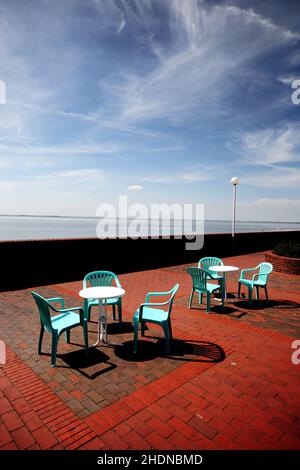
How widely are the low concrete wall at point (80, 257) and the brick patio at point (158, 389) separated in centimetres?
390

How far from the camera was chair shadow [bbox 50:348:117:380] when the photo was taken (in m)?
3.66

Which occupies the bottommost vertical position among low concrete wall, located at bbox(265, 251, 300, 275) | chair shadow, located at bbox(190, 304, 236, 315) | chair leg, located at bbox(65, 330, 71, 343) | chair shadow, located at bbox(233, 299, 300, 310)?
chair shadow, located at bbox(233, 299, 300, 310)

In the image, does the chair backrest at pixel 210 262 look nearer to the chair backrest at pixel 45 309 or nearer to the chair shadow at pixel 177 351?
the chair shadow at pixel 177 351

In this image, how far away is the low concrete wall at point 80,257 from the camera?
8.88 metres

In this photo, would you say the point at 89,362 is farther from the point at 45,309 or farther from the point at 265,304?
the point at 265,304

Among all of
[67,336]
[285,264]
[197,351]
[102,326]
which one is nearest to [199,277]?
[197,351]

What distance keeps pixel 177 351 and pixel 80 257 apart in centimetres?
713

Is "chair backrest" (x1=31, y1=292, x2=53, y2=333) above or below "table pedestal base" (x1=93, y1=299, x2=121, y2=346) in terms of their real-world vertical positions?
above

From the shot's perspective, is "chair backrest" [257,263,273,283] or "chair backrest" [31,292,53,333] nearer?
"chair backrest" [31,292,53,333]

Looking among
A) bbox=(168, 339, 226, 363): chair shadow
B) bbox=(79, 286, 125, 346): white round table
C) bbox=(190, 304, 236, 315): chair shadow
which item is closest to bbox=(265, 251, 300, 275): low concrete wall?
bbox=(190, 304, 236, 315): chair shadow

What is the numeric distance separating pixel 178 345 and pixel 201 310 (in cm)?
188

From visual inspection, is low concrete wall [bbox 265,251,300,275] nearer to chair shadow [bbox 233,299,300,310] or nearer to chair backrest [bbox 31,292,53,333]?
chair shadow [bbox 233,299,300,310]

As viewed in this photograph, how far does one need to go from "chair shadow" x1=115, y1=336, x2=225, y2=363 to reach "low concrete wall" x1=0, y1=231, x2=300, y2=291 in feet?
17.0
